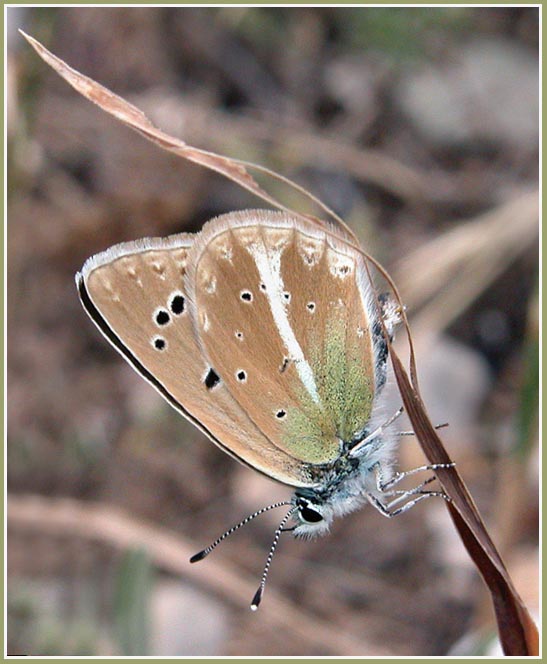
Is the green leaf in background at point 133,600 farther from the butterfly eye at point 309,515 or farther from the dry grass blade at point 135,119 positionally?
the dry grass blade at point 135,119

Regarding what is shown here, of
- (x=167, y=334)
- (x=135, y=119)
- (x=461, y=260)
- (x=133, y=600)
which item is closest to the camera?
(x=135, y=119)


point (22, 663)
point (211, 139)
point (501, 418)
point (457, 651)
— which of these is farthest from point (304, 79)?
point (22, 663)

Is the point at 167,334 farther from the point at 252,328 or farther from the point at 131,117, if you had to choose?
the point at 131,117

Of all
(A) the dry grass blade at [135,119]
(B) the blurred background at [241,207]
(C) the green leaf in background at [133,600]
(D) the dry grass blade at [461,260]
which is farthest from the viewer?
(D) the dry grass blade at [461,260]

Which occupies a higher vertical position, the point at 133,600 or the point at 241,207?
the point at 241,207

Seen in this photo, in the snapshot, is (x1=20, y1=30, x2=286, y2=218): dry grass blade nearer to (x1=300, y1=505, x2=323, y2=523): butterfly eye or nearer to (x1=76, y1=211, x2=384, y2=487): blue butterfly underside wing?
(x1=76, y1=211, x2=384, y2=487): blue butterfly underside wing

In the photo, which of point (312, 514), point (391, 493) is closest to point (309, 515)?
point (312, 514)

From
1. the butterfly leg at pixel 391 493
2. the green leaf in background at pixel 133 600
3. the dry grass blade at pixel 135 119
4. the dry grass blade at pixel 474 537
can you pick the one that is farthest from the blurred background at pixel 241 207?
the dry grass blade at pixel 135 119

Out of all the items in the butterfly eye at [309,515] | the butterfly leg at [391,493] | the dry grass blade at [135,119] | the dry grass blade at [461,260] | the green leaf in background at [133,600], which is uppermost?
the dry grass blade at [135,119]
